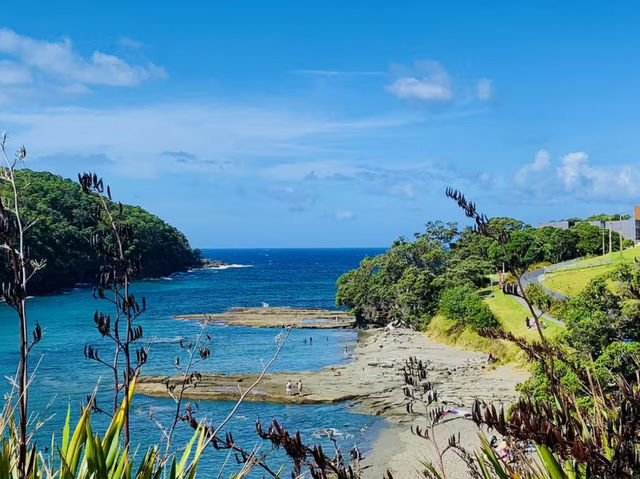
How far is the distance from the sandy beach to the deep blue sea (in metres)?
0.86

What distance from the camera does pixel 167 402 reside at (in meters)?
26.4

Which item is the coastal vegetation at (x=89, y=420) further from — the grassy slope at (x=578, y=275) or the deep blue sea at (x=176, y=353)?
the grassy slope at (x=578, y=275)

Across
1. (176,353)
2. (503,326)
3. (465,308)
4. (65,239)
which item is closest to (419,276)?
(465,308)

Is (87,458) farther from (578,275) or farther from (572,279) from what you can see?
(578,275)

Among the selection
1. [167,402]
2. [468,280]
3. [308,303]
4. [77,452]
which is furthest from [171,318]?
[77,452]

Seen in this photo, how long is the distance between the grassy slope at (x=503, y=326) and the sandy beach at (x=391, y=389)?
802mm

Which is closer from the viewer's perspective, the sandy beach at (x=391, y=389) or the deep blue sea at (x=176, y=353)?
the sandy beach at (x=391, y=389)

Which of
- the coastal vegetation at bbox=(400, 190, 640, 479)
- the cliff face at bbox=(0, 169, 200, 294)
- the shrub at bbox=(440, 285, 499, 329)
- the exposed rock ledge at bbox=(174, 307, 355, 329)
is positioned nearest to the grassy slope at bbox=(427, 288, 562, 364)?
the shrub at bbox=(440, 285, 499, 329)

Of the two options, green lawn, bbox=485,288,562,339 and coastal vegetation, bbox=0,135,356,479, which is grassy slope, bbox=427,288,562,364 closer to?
green lawn, bbox=485,288,562,339

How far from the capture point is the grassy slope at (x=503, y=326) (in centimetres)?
3069

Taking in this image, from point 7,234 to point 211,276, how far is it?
114 metres

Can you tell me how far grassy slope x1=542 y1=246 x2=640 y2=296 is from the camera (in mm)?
35250

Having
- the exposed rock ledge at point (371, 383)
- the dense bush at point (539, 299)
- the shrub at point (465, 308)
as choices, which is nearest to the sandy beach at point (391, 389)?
the exposed rock ledge at point (371, 383)

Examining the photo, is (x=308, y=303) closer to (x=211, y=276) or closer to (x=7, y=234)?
(x=211, y=276)
